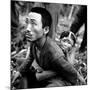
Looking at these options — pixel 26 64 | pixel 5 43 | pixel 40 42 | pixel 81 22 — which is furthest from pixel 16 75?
pixel 81 22

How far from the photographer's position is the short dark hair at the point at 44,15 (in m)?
3.34

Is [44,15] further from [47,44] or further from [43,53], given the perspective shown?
[43,53]

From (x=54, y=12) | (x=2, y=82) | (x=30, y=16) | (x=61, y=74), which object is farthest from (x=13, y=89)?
(x=54, y=12)

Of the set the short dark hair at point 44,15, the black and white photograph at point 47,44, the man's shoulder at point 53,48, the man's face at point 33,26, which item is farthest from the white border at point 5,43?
the man's shoulder at point 53,48

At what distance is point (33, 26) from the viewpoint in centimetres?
332

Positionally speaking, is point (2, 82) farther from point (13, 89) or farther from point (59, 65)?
point (59, 65)

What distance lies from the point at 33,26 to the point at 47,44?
13.3 inches

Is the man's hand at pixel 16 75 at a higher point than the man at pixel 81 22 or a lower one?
lower

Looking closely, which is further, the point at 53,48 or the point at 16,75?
the point at 53,48

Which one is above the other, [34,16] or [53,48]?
[34,16]

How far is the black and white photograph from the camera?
3234 millimetres

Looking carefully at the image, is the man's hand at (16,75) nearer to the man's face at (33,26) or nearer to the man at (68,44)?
the man's face at (33,26)

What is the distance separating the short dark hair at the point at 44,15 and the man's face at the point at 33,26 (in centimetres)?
5

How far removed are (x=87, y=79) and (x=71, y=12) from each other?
108 centimetres
